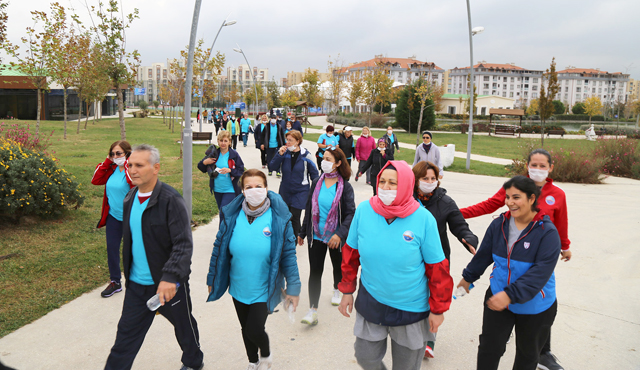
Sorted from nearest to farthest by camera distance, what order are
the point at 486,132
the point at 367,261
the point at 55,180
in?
the point at 367,261
the point at 55,180
the point at 486,132

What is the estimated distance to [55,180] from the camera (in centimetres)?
747

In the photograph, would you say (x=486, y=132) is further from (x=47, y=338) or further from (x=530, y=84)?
(x=530, y=84)

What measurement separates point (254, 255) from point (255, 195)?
1.47 ft

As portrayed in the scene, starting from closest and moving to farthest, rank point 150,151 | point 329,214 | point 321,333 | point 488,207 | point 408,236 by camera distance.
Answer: point 408,236 → point 150,151 → point 488,207 → point 321,333 → point 329,214

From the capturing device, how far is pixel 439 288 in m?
2.66

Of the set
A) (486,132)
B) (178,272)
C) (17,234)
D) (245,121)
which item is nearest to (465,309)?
(178,272)

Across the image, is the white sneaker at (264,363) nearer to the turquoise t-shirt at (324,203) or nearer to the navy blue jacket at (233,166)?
the turquoise t-shirt at (324,203)

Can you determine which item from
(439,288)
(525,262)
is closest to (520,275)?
(525,262)

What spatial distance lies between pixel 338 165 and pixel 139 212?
6.92 feet

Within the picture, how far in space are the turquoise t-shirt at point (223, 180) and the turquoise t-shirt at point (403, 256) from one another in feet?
13.0

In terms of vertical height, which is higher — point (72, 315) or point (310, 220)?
point (310, 220)

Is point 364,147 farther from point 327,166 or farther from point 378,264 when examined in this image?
point 378,264

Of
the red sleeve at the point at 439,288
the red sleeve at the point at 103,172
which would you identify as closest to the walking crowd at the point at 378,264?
the red sleeve at the point at 439,288

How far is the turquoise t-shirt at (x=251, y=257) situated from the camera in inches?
128
